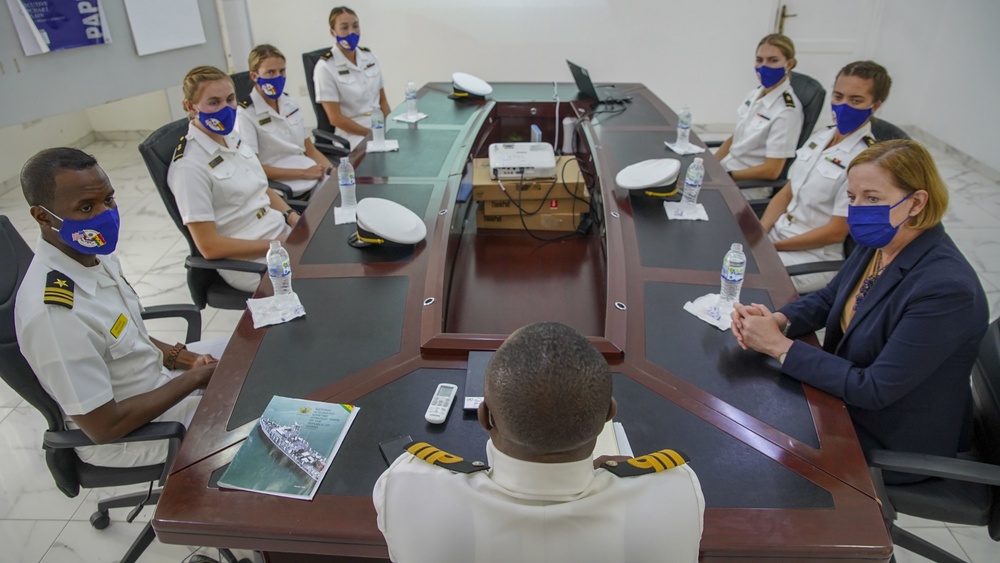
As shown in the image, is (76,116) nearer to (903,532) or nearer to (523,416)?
(523,416)

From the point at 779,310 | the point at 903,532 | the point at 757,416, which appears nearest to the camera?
the point at 757,416

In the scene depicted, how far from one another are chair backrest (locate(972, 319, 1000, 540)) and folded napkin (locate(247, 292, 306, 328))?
1714mm

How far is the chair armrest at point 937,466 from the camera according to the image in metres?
1.29

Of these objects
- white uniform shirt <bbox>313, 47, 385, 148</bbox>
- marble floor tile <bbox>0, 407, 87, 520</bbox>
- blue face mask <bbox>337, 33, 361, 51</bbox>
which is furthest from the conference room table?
blue face mask <bbox>337, 33, 361, 51</bbox>

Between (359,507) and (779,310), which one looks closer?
(359,507)

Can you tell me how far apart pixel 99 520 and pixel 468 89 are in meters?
2.74

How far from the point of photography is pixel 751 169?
9.50 ft

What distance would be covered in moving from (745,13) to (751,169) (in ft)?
8.91

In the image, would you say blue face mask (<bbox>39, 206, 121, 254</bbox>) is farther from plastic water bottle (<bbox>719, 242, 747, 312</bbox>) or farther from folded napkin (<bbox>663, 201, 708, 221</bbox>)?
folded napkin (<bbox>663, 201, 708, 221</bbox>)

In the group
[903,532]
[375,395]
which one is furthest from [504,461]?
[903,532]

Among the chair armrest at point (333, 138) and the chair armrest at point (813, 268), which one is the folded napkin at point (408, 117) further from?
the chair armrest at point (813, 268)

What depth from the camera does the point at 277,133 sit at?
9.98 feet

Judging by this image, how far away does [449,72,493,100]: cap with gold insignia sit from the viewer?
3611 mm

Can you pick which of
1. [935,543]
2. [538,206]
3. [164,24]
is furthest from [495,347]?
[164,24]
